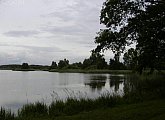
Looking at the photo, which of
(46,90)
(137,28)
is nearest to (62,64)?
(46,90)

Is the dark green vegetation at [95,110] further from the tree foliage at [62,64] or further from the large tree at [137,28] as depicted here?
the tree foliage at [62,64]

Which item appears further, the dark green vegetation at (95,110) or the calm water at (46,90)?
the calm water at (46,90)

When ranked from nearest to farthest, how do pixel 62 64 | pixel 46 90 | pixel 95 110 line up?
1. pixel 95 110
2. pixel 46 90
3. pixel 62 64

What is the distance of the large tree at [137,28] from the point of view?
55.3ft

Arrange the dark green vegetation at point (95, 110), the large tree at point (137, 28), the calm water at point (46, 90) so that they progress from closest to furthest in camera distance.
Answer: the dark green vegetation at point (95, 110) → the large tree at point (137, 28) → the calm water at point (46, 90)

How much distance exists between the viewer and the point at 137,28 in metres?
17.0

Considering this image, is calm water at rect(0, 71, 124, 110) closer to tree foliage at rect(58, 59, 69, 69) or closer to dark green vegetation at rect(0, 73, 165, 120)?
dark green vegetation at rect(0, 73, 165, 120)

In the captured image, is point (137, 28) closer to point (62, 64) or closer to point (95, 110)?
point (95, 110)

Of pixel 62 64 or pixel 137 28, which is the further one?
pixel 62 64

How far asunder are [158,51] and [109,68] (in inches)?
3730

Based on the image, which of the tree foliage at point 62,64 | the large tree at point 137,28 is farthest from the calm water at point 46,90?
the tree foliage at point 62,64

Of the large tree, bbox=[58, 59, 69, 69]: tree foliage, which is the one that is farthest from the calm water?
bbox=[58, 59, 69, 69]: tree foliage

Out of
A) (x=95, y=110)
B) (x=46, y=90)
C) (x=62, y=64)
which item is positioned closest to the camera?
(x=95, y=110)

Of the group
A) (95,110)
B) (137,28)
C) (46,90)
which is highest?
(137,28)
